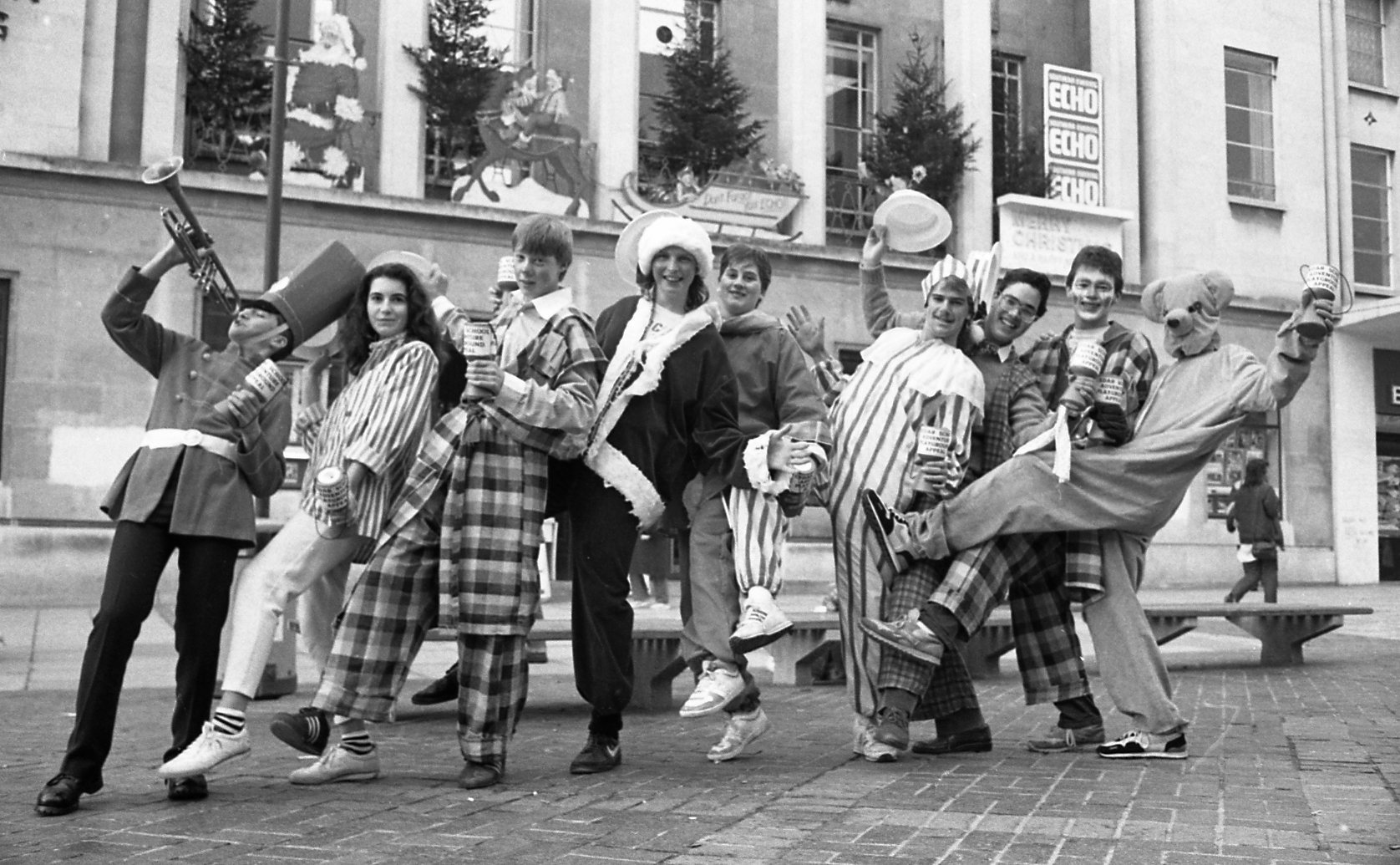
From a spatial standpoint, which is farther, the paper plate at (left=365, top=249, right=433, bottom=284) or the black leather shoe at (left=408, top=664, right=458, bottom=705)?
the black leather shoe at (left=408, top=664, right=458, bottom=705)

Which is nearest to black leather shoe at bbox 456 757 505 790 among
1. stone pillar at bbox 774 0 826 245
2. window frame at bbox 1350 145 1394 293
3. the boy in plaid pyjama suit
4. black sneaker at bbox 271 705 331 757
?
the boy in plaid pyjama suit

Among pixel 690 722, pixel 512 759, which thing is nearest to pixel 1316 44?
pixel 690 722

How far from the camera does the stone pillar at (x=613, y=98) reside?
18.8m

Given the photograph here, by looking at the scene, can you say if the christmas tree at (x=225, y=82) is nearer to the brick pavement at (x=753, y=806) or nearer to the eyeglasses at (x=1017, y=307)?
the brick pavement at (x=753, y=806)

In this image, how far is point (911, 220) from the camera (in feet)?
20.0

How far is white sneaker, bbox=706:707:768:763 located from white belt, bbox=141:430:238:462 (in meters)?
2.08

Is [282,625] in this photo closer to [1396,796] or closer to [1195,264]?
[1396,796]

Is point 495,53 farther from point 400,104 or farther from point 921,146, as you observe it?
point 921,146

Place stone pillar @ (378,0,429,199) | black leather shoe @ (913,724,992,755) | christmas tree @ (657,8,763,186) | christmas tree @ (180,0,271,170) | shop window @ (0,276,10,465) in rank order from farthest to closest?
1. christmas tree @ (657,8,763,186)
2. stone pillar @ (378,0,429,199)
3. christmas tree @ (180,0,271,170)
4. shop window @ (0,276,10,465)
5. black leather shoe @ (913,724,992,755)

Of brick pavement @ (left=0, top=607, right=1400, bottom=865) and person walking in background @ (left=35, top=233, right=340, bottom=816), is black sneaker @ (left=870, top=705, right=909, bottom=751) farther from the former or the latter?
person walking in background @ (left=35, top=233, right=340, bottom=816)

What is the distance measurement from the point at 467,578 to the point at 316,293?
1152mm

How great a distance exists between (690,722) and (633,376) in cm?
243

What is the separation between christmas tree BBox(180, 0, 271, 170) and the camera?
16625 mm

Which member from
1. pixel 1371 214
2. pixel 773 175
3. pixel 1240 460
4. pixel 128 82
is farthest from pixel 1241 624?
pixel 1371 214
